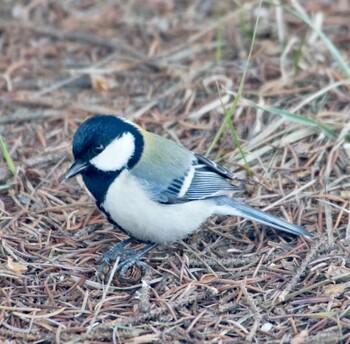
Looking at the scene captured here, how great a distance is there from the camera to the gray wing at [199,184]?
10.5ft

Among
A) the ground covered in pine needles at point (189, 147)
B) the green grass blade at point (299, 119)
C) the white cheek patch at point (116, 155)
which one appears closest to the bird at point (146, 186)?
the white cheek patch at point (116, 155)

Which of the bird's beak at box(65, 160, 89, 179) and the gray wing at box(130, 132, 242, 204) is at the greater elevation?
the bird's beak at box(65, 160, 89, 179)

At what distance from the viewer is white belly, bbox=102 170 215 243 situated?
3061 mm

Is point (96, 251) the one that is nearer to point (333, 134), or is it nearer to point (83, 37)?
point (333, 134)

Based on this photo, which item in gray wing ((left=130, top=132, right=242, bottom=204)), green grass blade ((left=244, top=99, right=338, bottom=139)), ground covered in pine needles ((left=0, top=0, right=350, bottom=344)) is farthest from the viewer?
green grass blade ((left=244, top=99, right=338, bottom=139))

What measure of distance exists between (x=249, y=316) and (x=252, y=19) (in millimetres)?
2498

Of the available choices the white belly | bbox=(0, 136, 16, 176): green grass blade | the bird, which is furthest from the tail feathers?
bbox=(0, 136, 16, 176): green grass blade

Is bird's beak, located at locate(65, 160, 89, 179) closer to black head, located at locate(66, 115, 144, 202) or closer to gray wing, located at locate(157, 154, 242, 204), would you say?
black head, located at locate(66, 115, 144, 202)

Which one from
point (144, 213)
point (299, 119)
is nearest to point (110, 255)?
point (144, 213)

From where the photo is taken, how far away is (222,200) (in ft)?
10.9

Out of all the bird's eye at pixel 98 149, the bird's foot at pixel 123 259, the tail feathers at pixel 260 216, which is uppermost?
the bird's eye at pixel 98 149

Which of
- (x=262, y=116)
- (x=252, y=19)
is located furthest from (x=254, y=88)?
(x=252, y=19)

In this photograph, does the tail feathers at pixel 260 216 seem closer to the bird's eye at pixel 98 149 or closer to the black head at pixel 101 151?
the black head at pixel 101 151

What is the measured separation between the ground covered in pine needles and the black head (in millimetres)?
366
